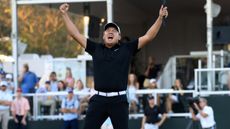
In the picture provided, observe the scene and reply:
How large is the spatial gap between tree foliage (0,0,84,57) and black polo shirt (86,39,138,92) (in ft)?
108

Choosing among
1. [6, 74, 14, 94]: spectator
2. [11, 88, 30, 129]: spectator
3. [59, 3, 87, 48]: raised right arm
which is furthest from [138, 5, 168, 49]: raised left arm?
[6, 74, 14, 94]: spectator

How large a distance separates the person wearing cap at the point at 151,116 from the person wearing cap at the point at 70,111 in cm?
177

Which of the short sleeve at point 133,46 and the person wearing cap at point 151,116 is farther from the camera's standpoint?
the person wearing cap at point 151,116

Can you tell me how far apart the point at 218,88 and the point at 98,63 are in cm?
998

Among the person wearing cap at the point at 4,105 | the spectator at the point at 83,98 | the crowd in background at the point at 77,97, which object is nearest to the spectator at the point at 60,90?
the crowd in background at the point at 77,97

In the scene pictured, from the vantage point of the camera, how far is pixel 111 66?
729 cm

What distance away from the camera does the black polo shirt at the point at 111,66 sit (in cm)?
728

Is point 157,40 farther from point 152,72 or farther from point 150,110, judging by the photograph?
point 150,110

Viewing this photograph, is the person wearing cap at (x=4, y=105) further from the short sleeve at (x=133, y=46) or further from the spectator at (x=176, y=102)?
the short sleeve at (x=133, y=46)

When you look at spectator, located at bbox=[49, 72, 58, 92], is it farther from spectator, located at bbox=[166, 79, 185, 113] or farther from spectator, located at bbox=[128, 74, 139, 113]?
spectator, located at bbox=[166, 79, 185, 113]

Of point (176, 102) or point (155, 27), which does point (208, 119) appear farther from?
point (155, 27)

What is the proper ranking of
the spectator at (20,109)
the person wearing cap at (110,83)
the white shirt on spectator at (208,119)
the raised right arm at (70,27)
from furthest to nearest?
the spectator at (20,109) < the white shirt on spectator at (208,119) < the raised right arm at (70,27) < the person wearing cap at (110,83)

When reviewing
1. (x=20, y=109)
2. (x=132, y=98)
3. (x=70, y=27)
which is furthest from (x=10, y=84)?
(x=70, y=27)

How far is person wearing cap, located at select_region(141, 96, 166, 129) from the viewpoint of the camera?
16.0m
